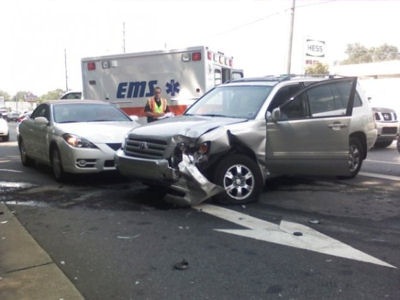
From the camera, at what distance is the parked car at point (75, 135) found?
8.09 meters

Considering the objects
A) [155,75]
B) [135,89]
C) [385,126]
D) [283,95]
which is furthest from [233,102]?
[385,126]

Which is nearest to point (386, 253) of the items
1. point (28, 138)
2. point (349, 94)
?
point (349, 94)

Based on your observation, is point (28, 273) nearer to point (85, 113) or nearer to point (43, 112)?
point (85, 113)

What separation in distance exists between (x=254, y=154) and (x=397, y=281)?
3.06 metres

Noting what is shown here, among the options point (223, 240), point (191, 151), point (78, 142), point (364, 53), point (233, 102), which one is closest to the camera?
point (223, 240)

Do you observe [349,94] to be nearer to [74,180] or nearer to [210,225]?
[210,225]

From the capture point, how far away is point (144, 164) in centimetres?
653

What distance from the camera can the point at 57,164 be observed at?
862cm

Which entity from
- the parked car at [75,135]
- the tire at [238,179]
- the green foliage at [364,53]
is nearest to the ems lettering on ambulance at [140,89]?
the parked car at [75,135]

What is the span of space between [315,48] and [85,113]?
2950cm

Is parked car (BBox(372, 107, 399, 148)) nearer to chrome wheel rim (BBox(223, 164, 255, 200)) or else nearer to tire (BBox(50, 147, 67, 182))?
chrome wheel rim (BBox(223, 164, 255, 200))

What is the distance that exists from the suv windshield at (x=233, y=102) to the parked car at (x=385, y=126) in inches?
303

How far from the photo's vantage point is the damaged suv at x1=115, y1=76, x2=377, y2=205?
6.38 meters

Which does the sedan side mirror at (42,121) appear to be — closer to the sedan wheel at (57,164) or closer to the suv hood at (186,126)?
the sedan wheel at (57,164)
